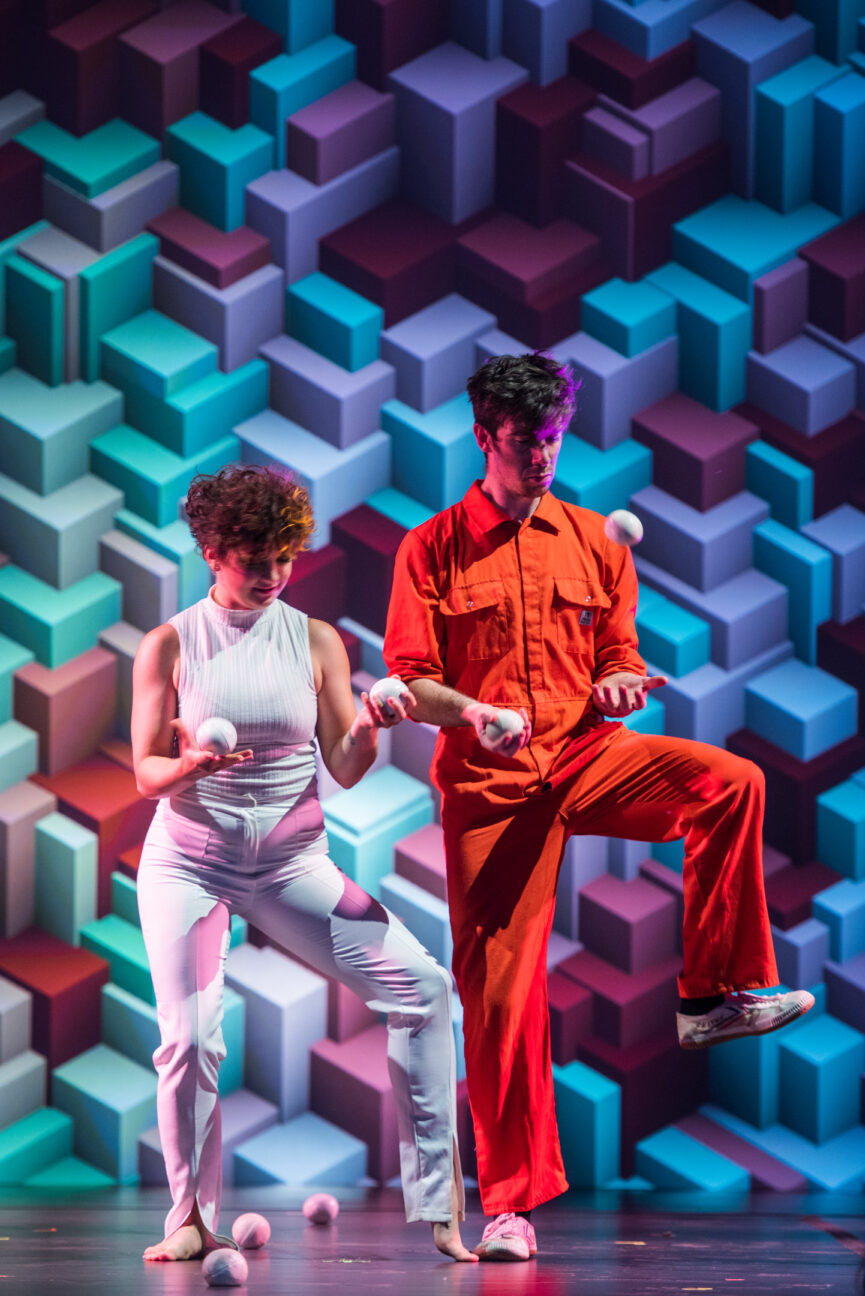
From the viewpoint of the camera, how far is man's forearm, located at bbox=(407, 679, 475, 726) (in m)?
3.19

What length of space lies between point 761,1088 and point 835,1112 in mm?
180

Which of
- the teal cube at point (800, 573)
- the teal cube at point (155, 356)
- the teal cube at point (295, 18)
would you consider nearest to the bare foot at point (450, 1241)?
the teal cube at point (800, 573)

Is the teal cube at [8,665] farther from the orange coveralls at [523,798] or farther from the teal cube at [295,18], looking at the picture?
the teal cube at [295,18]

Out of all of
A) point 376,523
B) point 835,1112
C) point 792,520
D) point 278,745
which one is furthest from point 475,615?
point 835,1112

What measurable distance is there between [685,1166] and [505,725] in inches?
64.3

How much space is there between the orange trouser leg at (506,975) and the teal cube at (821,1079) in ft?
3.52

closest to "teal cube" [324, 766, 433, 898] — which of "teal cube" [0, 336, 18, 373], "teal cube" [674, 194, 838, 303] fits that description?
"teal cube" [0, 336, 18, 373]

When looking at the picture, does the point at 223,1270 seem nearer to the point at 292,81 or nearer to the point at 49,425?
the point at 49,425

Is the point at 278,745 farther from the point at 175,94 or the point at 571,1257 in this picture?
the point at 175,94

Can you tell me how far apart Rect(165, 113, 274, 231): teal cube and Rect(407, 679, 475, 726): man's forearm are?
1596mm

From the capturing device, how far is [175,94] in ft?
14.2

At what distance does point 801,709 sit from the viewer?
169 inches

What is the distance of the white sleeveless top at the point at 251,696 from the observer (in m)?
3.16

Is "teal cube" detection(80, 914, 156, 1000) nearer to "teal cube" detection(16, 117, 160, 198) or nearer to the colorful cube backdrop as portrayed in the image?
the colorful cube backdrop
